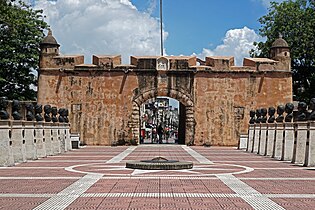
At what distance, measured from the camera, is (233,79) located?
30969mm

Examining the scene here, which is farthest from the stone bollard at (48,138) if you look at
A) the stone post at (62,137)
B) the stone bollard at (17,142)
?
the stone bollard at (17,142)

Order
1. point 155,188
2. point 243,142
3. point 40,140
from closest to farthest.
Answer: point 155,188 < point 40,140 < point 243,142

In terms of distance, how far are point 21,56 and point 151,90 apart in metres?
9.84

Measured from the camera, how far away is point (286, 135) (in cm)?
1862

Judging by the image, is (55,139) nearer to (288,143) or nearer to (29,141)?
(29,141)

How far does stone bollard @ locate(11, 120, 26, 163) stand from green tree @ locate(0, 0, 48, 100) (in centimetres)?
1810

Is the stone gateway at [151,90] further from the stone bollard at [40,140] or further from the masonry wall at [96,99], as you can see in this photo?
the stone bollard at [40,140]

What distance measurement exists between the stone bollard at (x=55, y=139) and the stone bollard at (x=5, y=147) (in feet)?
18.6

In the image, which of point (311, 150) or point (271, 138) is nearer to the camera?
point (311, 150)

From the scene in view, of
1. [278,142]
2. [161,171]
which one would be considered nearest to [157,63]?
[278,142]

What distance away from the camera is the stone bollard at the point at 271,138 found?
20.4 meters

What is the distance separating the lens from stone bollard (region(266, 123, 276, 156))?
20.4m

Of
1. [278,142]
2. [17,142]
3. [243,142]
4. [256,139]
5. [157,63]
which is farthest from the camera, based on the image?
[157,63]

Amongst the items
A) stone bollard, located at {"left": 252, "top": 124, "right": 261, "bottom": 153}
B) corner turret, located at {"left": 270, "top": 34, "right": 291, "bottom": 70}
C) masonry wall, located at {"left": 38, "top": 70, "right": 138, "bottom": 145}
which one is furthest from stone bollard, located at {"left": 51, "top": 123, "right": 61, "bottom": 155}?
corner turret, located at {"left": 270, "top": 34, "right": 291, "bottom": 70}
